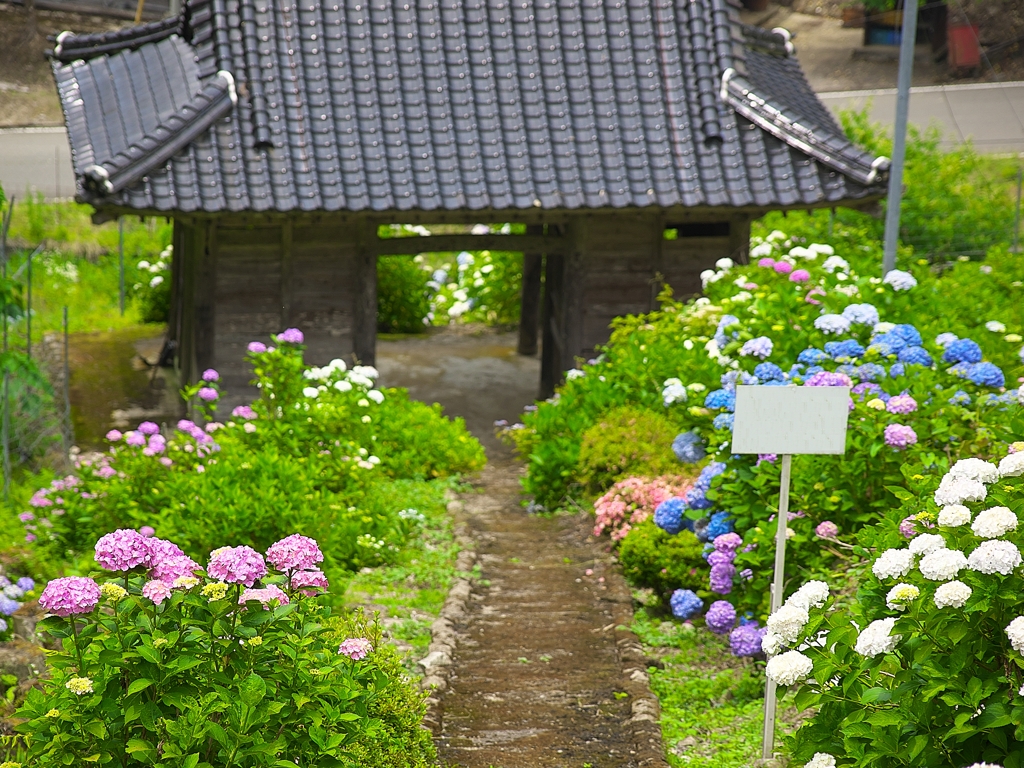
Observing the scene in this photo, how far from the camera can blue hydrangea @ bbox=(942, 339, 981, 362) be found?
6.50 m

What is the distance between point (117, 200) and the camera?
921cm

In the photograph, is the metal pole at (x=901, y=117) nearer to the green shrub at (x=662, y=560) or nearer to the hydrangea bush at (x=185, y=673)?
the green shrub at (x=662, y=560)

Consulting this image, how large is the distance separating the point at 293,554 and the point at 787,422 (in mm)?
2144

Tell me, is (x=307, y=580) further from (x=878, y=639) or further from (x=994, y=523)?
(x=994, y=523)

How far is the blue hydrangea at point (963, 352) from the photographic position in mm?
6504

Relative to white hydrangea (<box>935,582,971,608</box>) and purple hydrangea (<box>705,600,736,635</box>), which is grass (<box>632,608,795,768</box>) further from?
white hydrangea (<box>935,582,971,608</box>)

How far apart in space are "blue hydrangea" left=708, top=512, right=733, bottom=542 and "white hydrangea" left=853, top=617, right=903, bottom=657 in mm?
2581

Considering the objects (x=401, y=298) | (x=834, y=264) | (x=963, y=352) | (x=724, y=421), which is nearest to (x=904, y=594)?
(x=724, y=421)

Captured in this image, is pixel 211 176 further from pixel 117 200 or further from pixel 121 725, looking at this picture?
pixel 121 725

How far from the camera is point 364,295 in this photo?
35.2 ft

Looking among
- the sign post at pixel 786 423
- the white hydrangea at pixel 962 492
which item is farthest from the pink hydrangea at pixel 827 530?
the white hydrangea at pixel 962 492

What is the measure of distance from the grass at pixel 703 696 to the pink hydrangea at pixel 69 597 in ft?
8.51

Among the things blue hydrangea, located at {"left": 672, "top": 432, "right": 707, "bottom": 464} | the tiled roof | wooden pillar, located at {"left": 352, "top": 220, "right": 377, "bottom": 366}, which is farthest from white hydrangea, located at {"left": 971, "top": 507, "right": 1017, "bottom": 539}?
wooden pillar, located at {"left": 352, "top": 220, "right": 377, "bottom": 366}

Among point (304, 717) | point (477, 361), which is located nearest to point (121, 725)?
point (304, 717)
